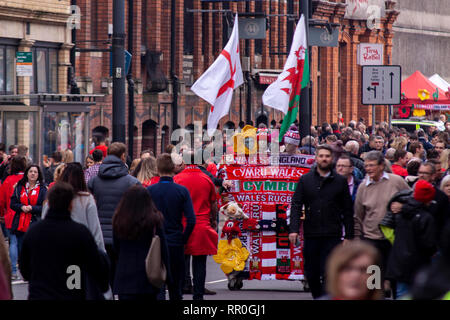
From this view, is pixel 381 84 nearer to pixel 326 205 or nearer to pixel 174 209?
pixel 326 205

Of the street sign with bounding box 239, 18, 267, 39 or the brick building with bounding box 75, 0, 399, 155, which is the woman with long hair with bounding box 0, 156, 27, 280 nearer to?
the brick building with bounding box 75, 0, 399, 155

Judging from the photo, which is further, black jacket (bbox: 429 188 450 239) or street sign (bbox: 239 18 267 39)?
street sign (bbox: 239 18 267 39)

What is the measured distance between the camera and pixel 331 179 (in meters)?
11.0

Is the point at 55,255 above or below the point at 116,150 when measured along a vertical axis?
below

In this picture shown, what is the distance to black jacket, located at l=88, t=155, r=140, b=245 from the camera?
1071 centimetres

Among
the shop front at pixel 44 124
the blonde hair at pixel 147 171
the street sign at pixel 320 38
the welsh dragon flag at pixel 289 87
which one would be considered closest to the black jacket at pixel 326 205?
the blonde hair at pixel 147 171

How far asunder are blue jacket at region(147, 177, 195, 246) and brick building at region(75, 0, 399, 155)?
18.4 m

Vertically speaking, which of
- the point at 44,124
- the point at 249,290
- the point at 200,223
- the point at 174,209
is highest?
the point at 44,124

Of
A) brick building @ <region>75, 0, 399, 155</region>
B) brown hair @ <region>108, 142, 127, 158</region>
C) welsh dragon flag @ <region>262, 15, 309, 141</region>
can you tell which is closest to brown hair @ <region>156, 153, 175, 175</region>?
brown hair @ <region>108, 142, 127, 158</region>

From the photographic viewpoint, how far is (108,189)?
10.8 meters

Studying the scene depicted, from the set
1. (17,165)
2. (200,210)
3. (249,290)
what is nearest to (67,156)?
(17,165)

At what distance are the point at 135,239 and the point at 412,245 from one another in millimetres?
2275

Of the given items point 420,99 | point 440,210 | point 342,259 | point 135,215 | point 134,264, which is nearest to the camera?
point 342,259
